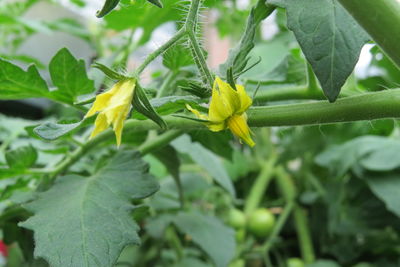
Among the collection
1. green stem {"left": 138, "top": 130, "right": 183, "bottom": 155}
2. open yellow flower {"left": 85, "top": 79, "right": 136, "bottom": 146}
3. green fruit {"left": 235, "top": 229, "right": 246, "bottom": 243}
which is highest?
open yellow flower {"left": 85, "top": 79, "right": 136, "bottom": 146}

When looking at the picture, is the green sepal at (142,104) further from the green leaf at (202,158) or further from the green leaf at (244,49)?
the green leaf at (202,158)

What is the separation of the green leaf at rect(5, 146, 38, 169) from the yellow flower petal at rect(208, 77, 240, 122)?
0.28m

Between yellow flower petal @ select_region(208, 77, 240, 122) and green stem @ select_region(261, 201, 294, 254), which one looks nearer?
yellow flower petal @ select_region(208, 77, 240, 122)

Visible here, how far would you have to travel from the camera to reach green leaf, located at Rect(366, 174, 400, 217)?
67cm

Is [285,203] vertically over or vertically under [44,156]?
under

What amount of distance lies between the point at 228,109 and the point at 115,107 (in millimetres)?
72

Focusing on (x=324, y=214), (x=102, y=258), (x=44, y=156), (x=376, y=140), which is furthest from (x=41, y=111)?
(x=102, y=258)

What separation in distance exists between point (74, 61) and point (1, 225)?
0.70 feet

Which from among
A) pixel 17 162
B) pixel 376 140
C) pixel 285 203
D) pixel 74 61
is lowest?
pixel 285 203

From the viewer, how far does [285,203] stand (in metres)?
0.97

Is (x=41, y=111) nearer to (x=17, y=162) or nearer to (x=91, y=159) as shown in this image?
(x=91, y=159)

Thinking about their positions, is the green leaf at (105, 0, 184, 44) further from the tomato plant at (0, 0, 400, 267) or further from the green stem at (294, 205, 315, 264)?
the green stem at (294, 205, 315, 264)

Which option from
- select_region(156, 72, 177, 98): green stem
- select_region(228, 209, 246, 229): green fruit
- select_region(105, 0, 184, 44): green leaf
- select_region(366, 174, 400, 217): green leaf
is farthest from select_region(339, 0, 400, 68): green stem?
select_region(228, 209, 246, 229): green fruit

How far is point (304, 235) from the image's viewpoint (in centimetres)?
87
